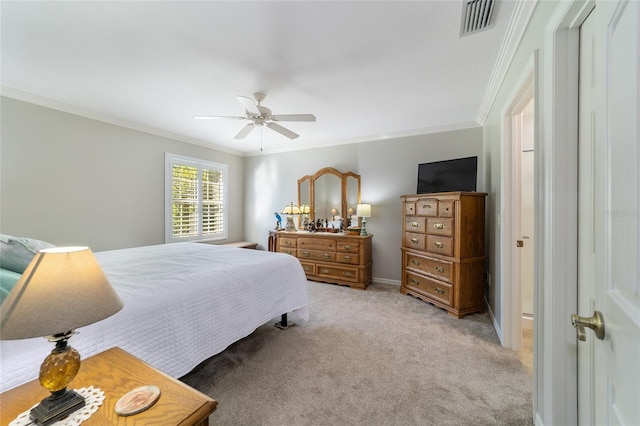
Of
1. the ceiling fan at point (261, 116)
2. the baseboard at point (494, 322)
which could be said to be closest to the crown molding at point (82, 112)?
the ceiling fan at point (261, 116)

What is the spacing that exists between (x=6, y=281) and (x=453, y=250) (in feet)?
11.0

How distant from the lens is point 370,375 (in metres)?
1.88

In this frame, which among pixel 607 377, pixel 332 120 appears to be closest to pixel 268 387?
pixel 607 377

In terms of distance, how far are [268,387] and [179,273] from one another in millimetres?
1042

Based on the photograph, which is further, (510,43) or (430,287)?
(430,287)

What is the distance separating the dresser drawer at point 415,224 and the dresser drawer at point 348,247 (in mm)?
812

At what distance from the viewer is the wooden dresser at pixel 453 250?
2.85 metres

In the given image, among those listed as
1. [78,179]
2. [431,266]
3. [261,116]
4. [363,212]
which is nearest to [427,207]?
[431,266]

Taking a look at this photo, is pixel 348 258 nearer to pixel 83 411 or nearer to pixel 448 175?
pixel 448 175

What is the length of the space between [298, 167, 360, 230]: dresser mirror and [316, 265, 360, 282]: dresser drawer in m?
0.77

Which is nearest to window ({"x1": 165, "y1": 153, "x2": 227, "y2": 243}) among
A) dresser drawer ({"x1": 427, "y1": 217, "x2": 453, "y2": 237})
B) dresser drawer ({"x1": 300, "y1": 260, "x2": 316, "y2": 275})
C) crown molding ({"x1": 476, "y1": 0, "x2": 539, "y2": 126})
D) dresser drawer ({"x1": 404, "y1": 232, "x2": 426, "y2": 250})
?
dresser drawer ({"x1": 300, "y1": 260, "x2": 316, "y2": 275})

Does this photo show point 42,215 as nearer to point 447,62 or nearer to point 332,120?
point 332,120

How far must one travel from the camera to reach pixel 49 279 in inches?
27.3

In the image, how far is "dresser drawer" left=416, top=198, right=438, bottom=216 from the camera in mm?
3089
